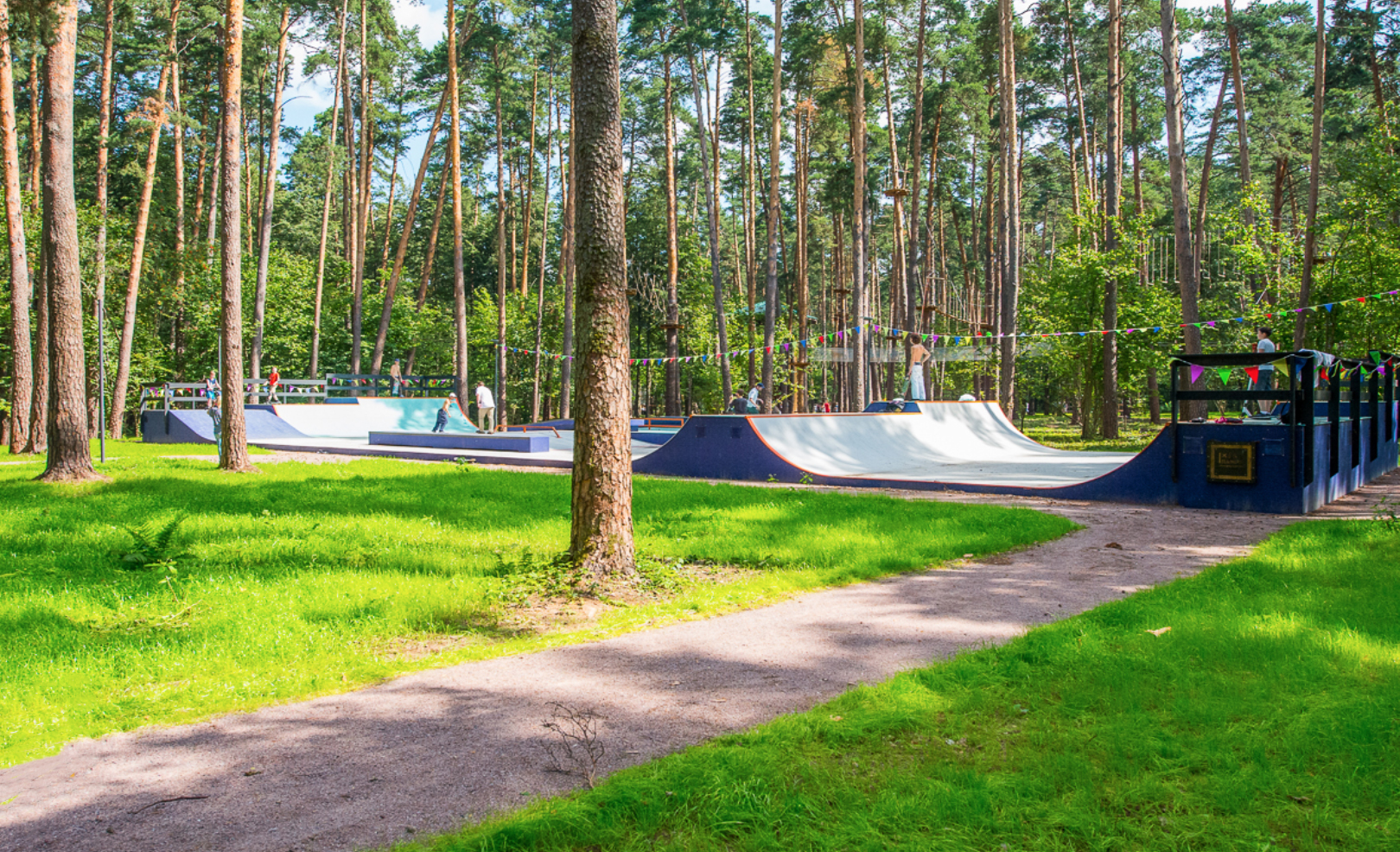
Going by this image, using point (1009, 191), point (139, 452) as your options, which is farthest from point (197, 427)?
point (1009, 191)

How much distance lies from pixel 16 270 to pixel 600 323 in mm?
15985

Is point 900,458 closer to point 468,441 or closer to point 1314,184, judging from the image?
point 468,441

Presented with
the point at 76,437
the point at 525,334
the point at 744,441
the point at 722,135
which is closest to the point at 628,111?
the point at 722,135

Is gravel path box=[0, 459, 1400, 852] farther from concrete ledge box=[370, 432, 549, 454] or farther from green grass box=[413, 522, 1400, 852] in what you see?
concrete ledge box=[370, 432, 549, 454]

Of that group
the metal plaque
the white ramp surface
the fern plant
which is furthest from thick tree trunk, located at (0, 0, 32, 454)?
the metal plaque

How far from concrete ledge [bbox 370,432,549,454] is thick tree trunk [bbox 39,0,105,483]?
864 cm

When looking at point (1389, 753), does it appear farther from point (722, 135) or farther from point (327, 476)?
point (722, 135)

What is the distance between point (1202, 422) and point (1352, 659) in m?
7.63

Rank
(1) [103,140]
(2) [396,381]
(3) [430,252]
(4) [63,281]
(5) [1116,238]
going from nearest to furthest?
1. (4) [63,281]
2. (1) [103,140]
3. (5) [1116,238]
4. (2) [396,381]
5. (3) [430,252]

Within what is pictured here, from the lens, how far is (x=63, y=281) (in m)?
12.0

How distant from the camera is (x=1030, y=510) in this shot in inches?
381

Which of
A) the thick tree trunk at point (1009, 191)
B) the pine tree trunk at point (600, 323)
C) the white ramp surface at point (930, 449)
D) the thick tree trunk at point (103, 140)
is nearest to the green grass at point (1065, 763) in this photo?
the pine tree trunk at point (600, 323)

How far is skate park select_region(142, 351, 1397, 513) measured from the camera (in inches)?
396

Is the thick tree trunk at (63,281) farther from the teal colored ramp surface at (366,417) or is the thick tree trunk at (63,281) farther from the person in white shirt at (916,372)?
the person in white shirt at (916,372)
